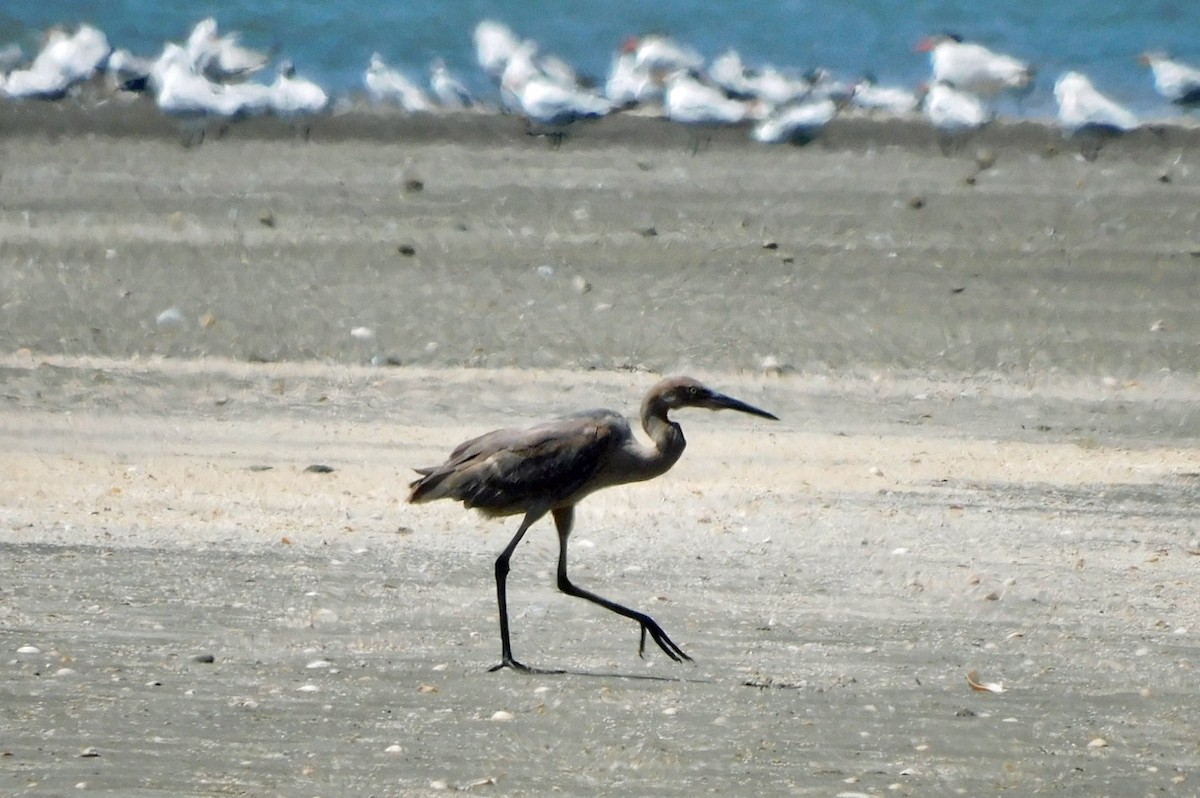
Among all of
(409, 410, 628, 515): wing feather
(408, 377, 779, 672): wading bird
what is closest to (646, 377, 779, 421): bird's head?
(408, 377, 779, 672): wading bird

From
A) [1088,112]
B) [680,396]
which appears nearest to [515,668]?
[680,396]

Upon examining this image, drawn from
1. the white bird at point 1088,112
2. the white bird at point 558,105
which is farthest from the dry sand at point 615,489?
the white bird at point 1088,112

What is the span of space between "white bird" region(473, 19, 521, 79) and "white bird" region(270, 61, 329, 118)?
1.81 m

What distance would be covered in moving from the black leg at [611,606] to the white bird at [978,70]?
12.3m

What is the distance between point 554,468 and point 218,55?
44.9 feet

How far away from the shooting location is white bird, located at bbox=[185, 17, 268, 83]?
63.5 ft

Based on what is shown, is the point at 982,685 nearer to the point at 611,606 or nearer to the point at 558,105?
the point at 611,606

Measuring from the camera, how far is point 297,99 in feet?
59.2

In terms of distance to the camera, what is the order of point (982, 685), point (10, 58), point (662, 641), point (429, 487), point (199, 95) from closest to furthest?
1. point (982, 685)
2. point (662, 641)
3. point (429, 487)
4. point (199, 95)
5. point (10, 58)

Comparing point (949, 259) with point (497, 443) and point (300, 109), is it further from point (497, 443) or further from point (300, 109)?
point (497, 443)

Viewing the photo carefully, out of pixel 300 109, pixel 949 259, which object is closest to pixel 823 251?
pixel 949 259

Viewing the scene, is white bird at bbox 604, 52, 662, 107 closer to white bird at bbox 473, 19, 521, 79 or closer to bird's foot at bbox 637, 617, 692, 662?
white bird at bbox 473, 19, 521, 79

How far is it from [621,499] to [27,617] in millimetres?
3223

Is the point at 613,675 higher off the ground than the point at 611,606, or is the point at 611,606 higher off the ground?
the point at 611,606
